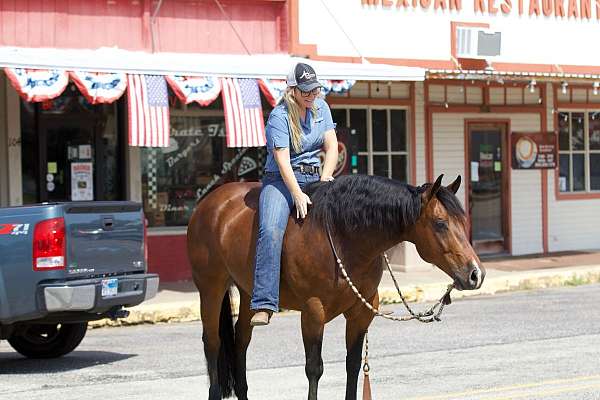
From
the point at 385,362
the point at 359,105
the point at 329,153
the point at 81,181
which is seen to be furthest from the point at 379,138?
the point at 329,153

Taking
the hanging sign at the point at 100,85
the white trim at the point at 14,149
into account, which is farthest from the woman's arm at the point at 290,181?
the white trim at the point at 14,149

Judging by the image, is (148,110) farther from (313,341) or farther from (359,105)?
(313,341)

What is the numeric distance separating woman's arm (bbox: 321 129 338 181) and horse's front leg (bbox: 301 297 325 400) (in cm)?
106

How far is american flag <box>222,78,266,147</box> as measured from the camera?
1625 cm

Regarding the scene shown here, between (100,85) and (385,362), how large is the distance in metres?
6.33

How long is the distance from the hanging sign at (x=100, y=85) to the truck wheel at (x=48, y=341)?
163 inches

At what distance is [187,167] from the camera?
18750 mm

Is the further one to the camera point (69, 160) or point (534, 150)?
point (534, 150)

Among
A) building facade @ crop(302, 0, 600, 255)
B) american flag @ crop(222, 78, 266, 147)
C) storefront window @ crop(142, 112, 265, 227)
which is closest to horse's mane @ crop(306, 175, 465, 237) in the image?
american flag @ crop(222, 78, 266, 147)

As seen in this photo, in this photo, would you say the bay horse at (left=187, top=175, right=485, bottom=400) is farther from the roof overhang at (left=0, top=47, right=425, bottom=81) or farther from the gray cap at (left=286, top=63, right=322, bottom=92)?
the roof overhang at (left=0, top=47, right=425, bottom=81)

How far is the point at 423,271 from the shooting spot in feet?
65.0

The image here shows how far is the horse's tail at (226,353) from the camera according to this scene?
27.0ft

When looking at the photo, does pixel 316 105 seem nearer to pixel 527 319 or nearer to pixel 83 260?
pixel 83 260

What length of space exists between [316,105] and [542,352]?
453 cm
